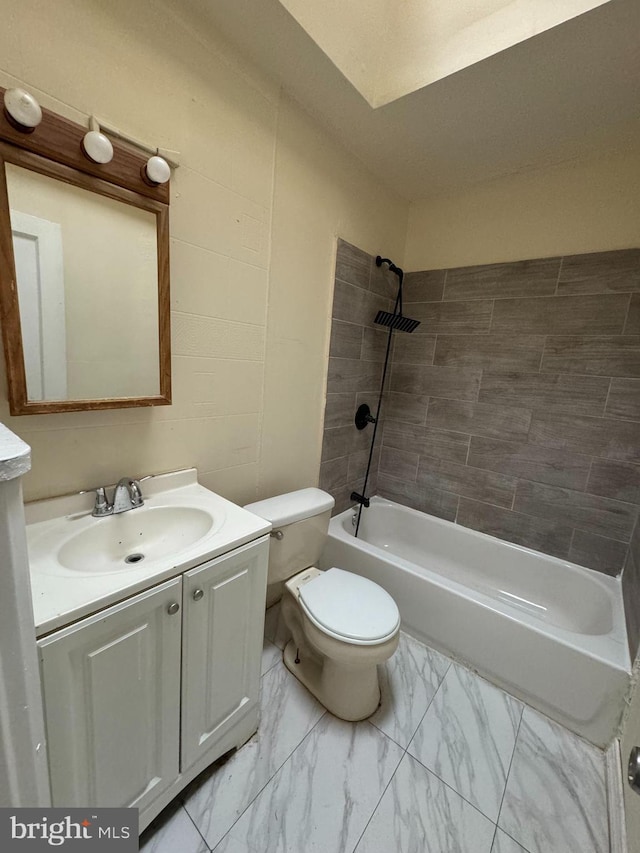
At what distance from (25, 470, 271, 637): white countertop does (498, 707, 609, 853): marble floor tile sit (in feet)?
3.95

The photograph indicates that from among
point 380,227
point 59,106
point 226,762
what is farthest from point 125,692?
point 380,227

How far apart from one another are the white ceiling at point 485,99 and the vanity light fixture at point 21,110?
0.69 m

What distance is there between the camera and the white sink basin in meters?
0.98

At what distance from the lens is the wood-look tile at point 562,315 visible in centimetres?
166

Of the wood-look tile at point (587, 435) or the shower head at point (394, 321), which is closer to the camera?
the wood-look tile at point (587, 435)

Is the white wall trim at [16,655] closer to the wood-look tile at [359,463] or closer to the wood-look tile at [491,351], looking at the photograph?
the wood-look tile at [359,463]

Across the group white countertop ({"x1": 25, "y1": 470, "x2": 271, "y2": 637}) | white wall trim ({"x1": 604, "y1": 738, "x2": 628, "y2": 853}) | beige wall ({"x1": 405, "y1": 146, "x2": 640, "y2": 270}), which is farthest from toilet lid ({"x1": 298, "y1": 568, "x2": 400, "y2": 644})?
beige wall ({"x1": 405, "y1": 146, "x2": 640, "y2": 270})

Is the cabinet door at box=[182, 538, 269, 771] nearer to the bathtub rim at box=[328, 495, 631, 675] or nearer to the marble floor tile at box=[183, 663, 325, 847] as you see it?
the marble floor tile at box=[183, 663, 325, 847]

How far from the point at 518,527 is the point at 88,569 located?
2.07 m

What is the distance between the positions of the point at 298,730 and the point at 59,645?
1.00 metres

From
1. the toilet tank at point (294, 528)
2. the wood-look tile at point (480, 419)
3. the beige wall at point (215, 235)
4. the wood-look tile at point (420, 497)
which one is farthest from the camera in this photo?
the wood-look tile at point (420, 497)

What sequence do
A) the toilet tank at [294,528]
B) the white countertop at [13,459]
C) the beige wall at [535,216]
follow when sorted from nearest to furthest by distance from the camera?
the white countertop at [13,459] → the toilet tank at [294,528] → the beige wall at [535,216]

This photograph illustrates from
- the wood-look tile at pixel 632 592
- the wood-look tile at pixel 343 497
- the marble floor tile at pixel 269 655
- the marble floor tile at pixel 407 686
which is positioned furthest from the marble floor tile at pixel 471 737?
the wood-look tile at pixel 343 497

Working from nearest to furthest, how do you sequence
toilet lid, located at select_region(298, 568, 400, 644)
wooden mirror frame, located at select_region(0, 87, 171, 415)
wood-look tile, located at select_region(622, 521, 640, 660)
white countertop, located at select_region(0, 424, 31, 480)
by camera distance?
white countertop, located at select_region(0, 424, 31, 480)
wooden mirror frame, located at select_region(0, 87, 171, 415)
toilet lid, located at select_region(298, 568, 400, 644)
wood-look tile, located at select_region(622, 521, 640, 660)
